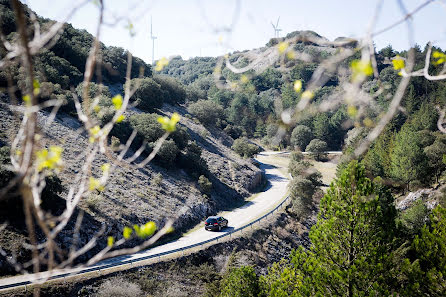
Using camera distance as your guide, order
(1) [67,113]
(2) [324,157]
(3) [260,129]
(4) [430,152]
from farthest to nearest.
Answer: (3) [260,129]
(2) [324,157]
(4) [430,152]
(1) [67,113]

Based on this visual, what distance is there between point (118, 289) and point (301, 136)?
188 ft

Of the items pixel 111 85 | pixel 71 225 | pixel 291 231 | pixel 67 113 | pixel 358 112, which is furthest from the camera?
pixel 111 85

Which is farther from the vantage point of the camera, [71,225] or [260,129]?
[260,129]

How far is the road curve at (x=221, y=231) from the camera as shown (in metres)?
16.9

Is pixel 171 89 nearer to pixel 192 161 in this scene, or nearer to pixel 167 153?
pixel 192 161

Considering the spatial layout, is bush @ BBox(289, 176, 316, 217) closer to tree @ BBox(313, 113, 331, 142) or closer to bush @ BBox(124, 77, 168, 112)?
bush @ BBox(124, 77, 168, 112)

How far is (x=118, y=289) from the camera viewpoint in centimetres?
1822

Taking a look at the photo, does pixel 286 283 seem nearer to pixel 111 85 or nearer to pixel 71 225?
pixel 71 225

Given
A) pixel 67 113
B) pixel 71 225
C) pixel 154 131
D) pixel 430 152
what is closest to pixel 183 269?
pixel 71 225

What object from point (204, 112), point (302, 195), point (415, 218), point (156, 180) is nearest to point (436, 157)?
point (415, 218)

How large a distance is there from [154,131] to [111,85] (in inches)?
670

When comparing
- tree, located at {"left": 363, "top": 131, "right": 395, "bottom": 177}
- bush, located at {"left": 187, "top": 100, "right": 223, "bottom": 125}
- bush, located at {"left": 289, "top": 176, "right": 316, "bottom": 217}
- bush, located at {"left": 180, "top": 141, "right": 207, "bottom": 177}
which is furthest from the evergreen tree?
bush, located at {"left": 187, "top": 100, "right": 223, "bottom": 125}

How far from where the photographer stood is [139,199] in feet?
90.5

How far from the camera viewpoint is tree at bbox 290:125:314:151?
69.9 m
